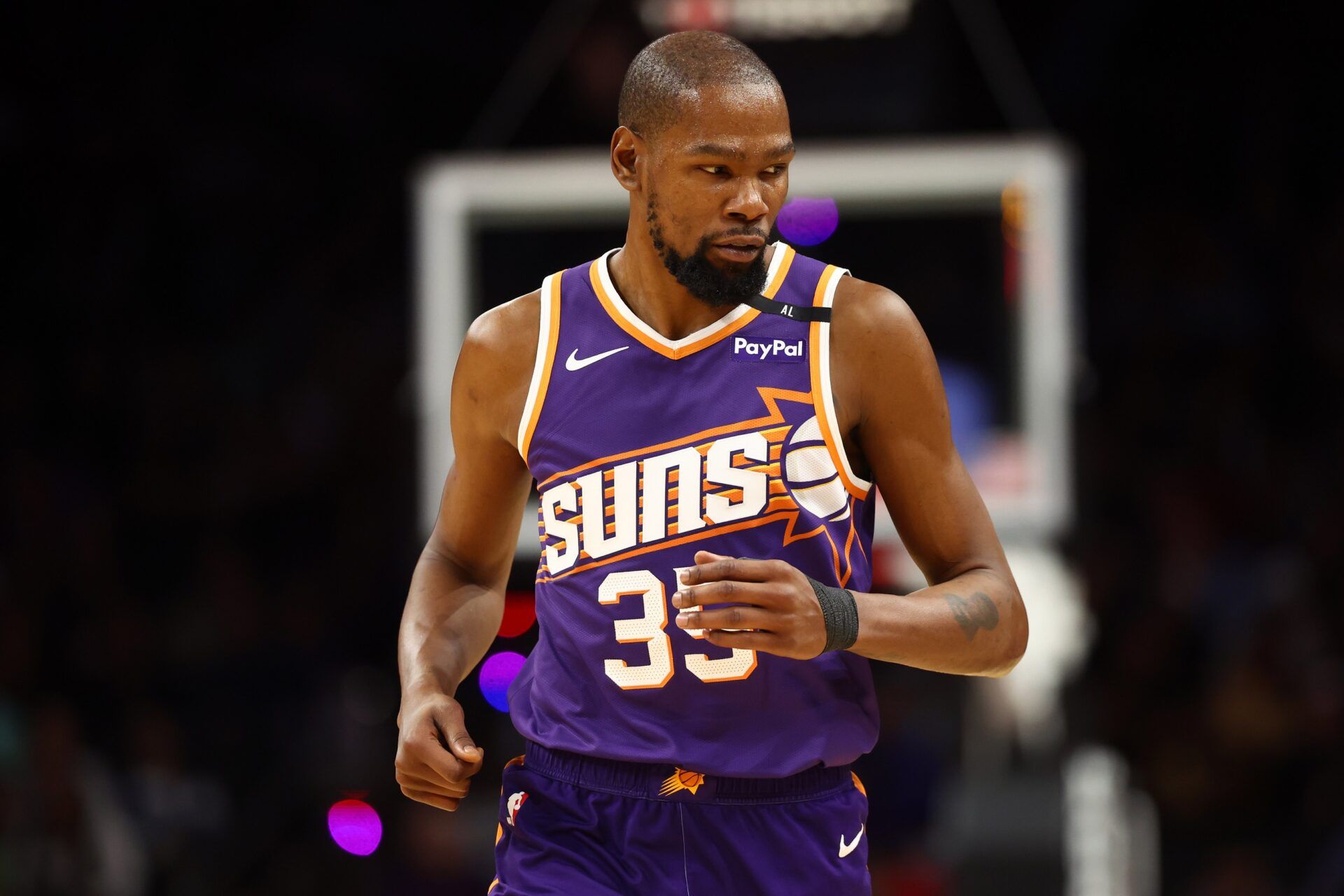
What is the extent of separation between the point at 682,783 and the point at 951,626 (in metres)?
0.48

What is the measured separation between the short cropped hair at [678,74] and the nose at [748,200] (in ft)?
0.50

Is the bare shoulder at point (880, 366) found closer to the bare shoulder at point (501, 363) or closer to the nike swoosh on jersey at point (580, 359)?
the nike swoosh on jersey at point (580, 359)

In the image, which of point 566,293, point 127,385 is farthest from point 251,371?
point 566,293

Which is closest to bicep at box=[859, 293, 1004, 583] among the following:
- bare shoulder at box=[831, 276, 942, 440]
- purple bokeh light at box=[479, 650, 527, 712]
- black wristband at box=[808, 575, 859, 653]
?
bare shoulder at box=[831, 276, 942, 440]

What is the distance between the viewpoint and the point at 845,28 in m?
6.44

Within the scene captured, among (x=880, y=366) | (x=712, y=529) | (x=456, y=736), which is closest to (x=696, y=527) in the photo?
(x=712, y=529)

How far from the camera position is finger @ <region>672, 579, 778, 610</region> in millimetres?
2434

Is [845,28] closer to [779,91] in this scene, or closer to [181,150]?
[779,91]

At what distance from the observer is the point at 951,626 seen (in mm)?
2738

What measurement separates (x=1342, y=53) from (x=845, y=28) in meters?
5.28

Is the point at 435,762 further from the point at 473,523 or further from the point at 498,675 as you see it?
the point at 498,675

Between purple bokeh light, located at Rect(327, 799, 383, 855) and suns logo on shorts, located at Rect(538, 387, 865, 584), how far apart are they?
489 centimetres

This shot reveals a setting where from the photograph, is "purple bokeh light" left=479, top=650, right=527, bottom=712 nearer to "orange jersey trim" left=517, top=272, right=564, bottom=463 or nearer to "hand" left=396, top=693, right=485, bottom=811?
"orange jersey trim" left=517, top=272, right=564, bottom=463

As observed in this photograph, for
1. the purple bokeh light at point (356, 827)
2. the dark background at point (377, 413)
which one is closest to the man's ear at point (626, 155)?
the dark background at point (377, 413)
